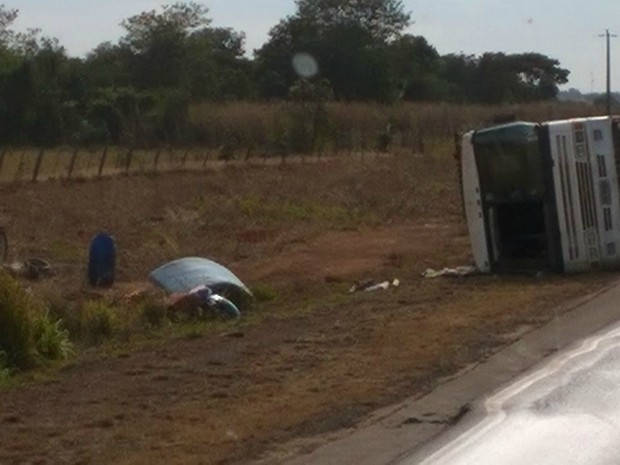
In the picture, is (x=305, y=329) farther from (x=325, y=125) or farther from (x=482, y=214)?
(x=325, y=125)

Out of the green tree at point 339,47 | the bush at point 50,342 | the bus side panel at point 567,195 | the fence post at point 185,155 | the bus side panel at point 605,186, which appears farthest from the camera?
the green tree at point 339,47

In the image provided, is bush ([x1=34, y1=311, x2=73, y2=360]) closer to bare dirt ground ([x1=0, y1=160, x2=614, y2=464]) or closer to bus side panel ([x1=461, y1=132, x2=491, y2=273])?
bare dirt ground ([x1=0, y1=160, x2=614, y2=464])

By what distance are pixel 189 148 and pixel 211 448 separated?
49.0 meters

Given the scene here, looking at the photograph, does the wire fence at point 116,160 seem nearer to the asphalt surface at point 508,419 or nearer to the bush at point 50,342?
the bush at point 50,342

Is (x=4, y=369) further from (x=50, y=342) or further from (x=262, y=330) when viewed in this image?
(x=262, y=330)

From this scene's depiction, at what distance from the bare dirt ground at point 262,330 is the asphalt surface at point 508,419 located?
0.26 meters

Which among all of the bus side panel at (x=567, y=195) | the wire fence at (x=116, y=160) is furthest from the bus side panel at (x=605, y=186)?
the wire fence at (x=116, y=160)

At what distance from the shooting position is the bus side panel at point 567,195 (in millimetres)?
19953

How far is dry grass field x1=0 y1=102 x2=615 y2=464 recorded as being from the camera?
10273mm

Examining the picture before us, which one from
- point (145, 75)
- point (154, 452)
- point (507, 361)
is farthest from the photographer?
point (145, 75)

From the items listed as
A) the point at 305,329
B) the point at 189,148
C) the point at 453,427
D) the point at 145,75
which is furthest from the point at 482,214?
the point at 145,75

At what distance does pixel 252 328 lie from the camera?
15.3 m

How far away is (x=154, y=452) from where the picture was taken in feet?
31.3

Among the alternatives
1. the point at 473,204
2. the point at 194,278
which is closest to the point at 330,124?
the point at 473,204
